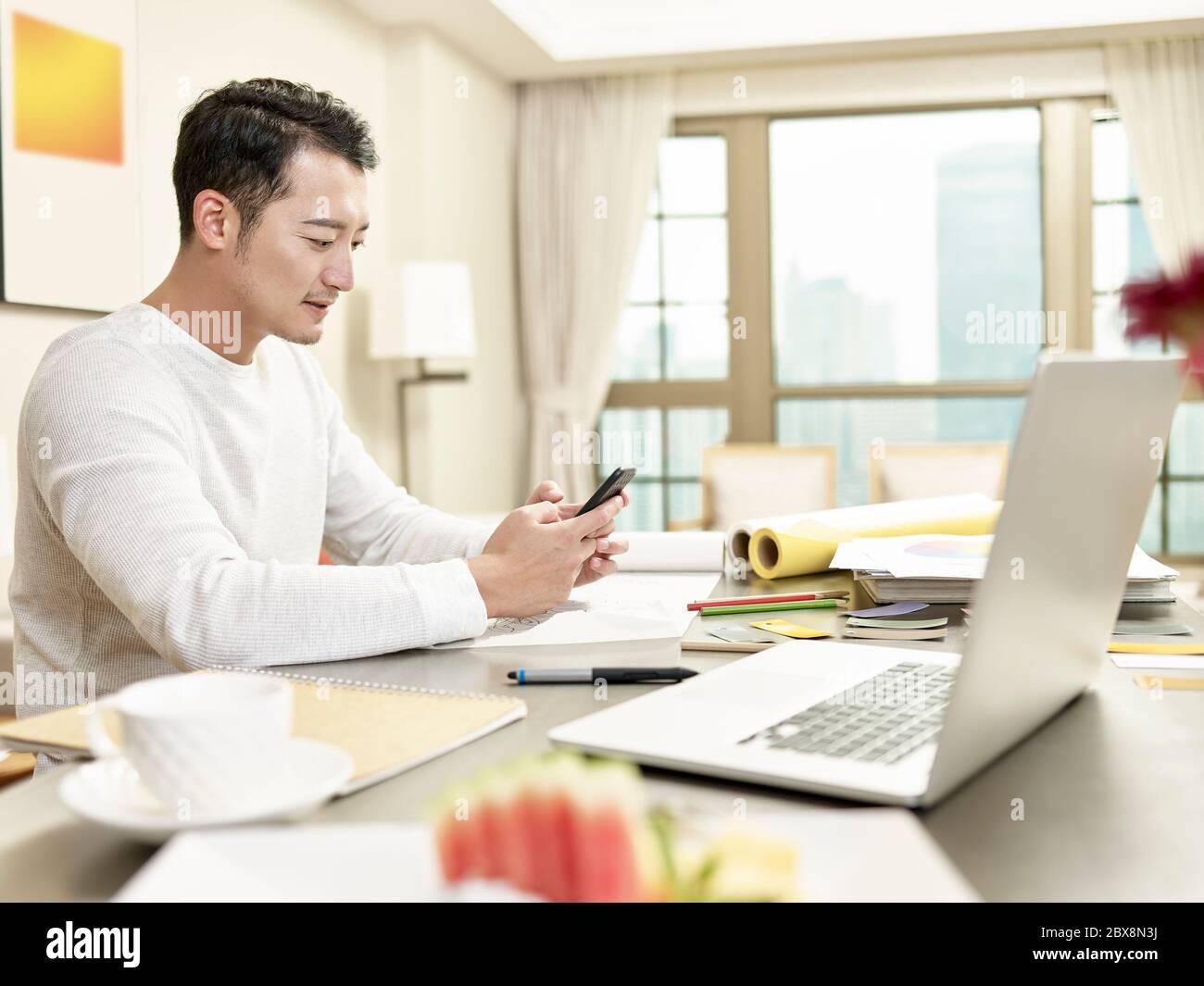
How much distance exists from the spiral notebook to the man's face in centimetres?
80

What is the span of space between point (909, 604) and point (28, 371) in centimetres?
222

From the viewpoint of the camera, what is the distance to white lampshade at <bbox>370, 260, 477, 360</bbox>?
4098 millimetres

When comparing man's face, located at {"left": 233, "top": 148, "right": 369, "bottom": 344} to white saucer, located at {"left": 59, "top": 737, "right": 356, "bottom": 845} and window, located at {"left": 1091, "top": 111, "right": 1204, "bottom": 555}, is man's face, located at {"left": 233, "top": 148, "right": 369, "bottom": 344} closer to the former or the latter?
white saucer, located at {"left": 59, "top": 737, "right": 356, "bottom": 845}

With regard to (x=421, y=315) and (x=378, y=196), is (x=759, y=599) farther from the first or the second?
(x=378, y=196)

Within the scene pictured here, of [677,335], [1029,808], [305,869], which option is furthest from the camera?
[677,335]

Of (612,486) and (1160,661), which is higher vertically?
(612,486)

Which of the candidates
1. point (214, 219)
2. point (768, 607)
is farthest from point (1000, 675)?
point (214, 219)

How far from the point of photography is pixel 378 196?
4523 millimetres

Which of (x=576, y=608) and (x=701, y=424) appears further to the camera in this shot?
(x=701, y=424)

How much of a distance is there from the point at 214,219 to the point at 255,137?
0.13 metres

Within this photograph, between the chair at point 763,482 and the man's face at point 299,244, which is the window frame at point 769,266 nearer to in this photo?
the chair at point 763,482
